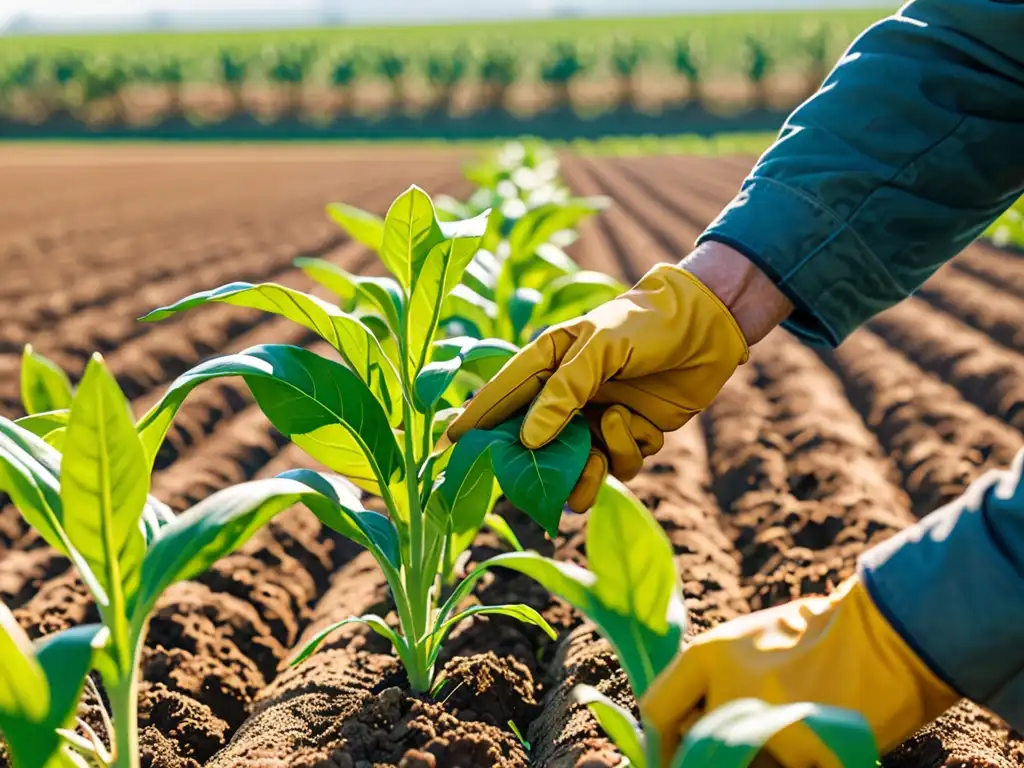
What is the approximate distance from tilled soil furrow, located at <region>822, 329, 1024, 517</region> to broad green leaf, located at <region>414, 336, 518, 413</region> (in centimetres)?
154

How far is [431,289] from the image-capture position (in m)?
2.01

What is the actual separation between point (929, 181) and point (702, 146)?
22.1 m

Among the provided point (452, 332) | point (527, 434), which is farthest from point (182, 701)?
point (452, 332)

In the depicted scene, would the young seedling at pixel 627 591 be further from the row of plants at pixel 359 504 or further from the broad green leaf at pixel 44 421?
the broad green leaf at pixel 44 421

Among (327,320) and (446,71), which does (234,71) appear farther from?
(327,320)

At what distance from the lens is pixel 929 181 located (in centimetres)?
199

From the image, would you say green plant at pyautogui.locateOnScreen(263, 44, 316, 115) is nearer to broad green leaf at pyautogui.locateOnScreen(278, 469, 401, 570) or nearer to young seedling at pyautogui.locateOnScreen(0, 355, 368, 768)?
broad green leaf at pyautogui.locateOnScreen(278, 469, 401, 570)

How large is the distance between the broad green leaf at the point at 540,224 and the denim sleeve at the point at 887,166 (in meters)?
1.84

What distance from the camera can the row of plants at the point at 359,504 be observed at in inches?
49.3

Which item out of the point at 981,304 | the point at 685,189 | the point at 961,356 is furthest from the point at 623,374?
the point at 685,189

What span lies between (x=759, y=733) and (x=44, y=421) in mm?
1386

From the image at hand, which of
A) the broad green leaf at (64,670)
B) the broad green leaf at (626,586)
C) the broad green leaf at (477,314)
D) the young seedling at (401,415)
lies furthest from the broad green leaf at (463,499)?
the broad green leaf at (477,314)

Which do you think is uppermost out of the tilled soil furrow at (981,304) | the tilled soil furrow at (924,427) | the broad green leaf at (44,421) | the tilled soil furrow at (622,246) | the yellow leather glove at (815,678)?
the broad green leaf at (44,421)

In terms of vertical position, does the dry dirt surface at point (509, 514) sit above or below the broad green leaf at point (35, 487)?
below
